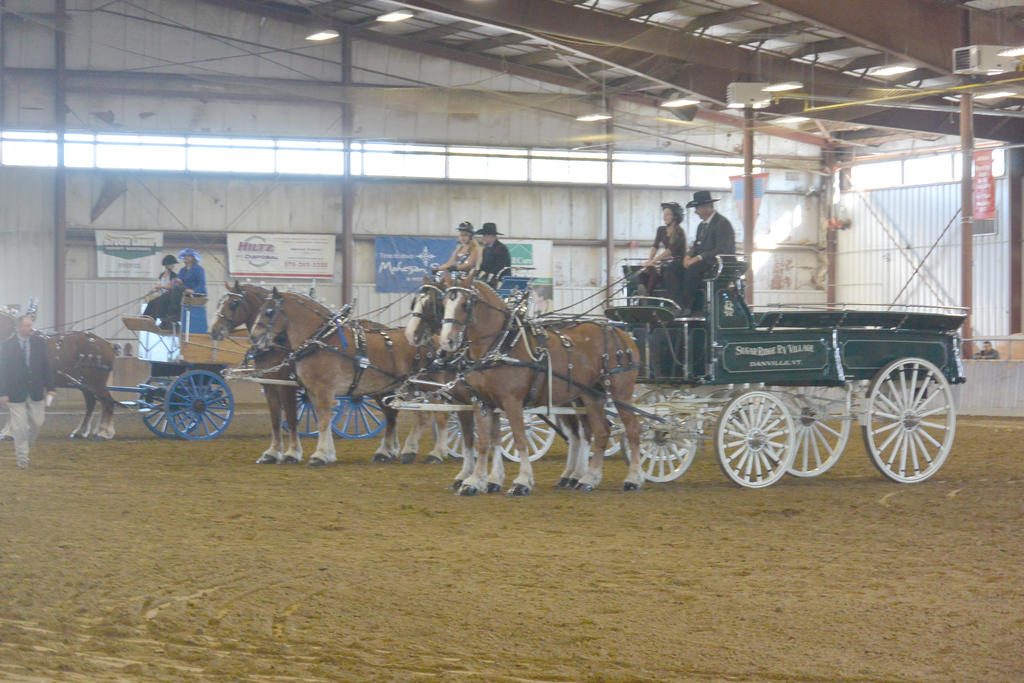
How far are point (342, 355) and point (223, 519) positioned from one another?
3.83m

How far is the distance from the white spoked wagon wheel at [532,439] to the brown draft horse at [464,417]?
1.66 m

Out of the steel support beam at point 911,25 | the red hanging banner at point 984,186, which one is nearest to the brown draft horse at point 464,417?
the steel support beam at point 911,25

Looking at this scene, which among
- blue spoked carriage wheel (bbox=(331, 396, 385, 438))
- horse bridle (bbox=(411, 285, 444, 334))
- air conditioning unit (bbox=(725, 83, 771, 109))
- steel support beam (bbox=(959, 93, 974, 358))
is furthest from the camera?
steel support beam (bbox=(959, 93, 974, 358))

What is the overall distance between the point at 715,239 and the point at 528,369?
2.09 meters

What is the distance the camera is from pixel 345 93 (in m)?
21.4

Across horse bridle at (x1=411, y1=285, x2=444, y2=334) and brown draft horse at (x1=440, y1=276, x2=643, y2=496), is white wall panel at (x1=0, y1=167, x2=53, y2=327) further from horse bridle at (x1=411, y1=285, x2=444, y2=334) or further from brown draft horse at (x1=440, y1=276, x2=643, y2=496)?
brown draft horse at (x1=440, y1=276, x2=643, y2=496)

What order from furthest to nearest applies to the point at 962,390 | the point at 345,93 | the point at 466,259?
the point at 345,93
the point at 962,390
the point at 466,259

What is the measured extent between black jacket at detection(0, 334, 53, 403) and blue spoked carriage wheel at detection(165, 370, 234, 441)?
2821 mm

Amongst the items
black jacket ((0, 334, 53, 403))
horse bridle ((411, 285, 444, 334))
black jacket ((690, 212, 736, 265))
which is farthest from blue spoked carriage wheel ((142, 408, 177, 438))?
black jacket ((690, 212, 736, 265))

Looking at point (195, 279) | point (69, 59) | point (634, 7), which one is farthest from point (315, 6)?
point (195, 279)

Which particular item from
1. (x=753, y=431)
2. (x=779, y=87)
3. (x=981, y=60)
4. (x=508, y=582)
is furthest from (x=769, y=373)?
(x=779, y=87)

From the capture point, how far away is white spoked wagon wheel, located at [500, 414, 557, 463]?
480 inches

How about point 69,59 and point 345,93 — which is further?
point 69,59

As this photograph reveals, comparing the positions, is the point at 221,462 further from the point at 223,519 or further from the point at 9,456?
the point at 223,519
